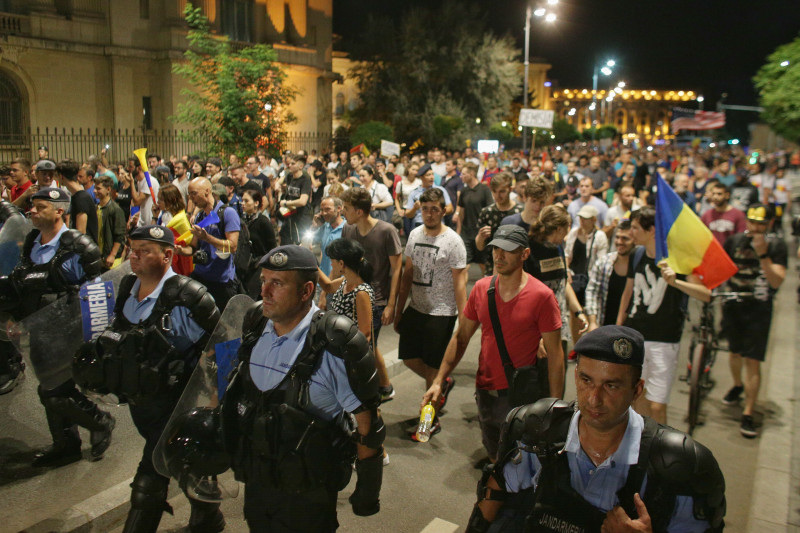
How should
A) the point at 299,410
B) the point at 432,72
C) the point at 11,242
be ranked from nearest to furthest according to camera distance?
the point at 299,410 < the point at 11,242 < the point at 432,72

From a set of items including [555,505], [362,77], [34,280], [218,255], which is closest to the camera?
[555,505]

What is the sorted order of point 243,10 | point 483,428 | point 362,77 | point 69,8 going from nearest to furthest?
1. point 483,428
2. point 69,8
3. point 243,10
4. point 362,77

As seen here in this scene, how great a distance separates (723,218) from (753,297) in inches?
95.4

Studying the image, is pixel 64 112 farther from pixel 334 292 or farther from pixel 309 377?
pixel 309 377

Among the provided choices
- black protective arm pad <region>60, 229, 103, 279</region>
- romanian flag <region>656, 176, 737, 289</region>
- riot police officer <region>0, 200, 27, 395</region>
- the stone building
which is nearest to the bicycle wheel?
romanian flag <region>656, 176, 737, 289</region>

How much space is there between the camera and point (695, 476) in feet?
6.84

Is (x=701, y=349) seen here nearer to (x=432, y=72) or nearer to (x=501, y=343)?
(x=501, y=343)

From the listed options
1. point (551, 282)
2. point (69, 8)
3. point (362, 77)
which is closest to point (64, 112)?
point (69, 8)

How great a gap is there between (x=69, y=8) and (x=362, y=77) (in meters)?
17.8

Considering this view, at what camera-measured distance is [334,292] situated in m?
5.67

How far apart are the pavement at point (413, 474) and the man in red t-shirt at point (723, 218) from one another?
2100mm

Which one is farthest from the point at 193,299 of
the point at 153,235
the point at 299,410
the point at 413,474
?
the point at 413,474

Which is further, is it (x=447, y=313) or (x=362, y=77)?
(x=362, y=77)

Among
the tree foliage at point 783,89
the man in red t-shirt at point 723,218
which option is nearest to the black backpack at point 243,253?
the man in red t-shirt at point 723,218
